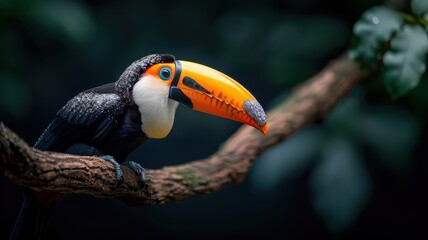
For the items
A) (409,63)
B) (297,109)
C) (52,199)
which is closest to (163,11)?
(297,109)

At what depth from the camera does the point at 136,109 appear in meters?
2.00

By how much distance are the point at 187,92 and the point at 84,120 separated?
1.13 feet

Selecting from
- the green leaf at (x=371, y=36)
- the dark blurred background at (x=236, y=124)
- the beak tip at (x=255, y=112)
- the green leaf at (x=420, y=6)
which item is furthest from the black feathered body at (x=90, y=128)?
the dark blurred background at (x=236, y=124)

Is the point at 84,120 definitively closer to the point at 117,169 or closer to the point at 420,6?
the point at 117,169

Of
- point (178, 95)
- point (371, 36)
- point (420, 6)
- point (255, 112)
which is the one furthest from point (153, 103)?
point (420, 6)

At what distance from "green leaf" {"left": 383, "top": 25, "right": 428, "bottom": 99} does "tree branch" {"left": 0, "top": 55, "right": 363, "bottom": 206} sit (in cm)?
70

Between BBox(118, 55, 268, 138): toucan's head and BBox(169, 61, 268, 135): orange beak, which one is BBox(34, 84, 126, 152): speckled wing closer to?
BBox(118, 55, 268, 138): toucan's head

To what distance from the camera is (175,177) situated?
7.69 ft

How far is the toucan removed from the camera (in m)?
1.91

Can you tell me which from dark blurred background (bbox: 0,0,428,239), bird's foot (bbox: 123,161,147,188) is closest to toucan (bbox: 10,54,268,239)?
bird's foot (bbox: 123,161,147,188)

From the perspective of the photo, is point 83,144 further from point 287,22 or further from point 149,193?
point 287,22

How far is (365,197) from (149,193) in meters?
1.78

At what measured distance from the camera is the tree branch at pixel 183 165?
62.4 inches

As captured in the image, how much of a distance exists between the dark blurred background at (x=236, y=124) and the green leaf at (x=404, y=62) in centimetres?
112
